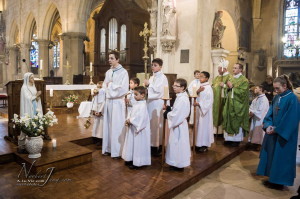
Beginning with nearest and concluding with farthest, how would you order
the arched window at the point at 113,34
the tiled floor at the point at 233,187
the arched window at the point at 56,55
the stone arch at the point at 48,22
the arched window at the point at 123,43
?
the tiled floor at the point at 233,187
the arched window at the point at 123,43
the arched window at the point at 113,34
the stone arch at the point at 48,22
the arched window at the point at 56,55

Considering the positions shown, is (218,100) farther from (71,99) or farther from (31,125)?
(71,99)

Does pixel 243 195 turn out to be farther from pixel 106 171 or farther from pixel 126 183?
pixel 106 171

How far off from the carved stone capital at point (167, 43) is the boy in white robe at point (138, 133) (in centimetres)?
476

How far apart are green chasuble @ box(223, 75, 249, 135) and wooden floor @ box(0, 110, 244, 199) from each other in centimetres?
101

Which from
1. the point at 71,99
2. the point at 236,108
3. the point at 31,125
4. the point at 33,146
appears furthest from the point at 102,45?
the point at 33,146

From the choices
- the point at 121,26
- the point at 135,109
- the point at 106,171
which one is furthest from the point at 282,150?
the point at 121,26

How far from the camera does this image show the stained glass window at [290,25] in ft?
46.9

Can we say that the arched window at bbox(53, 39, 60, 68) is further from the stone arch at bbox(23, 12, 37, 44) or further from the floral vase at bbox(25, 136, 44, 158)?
the floral vase at bbox(25, 136, 44, 158)

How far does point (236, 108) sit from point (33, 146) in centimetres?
419

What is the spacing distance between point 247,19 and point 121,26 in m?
6.53

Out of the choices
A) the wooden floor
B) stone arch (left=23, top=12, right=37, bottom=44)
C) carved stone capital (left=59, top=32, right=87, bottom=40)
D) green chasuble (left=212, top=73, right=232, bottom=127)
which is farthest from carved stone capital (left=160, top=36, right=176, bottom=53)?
stone arch (left=23, top=12, right=37, bottom=44)

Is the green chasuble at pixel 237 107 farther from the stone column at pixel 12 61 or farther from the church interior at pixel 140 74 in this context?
the stone column at pixel 12 61

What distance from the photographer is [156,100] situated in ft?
15.7

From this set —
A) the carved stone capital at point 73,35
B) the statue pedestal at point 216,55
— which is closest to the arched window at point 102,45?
the carved stone capital at point 73,35
